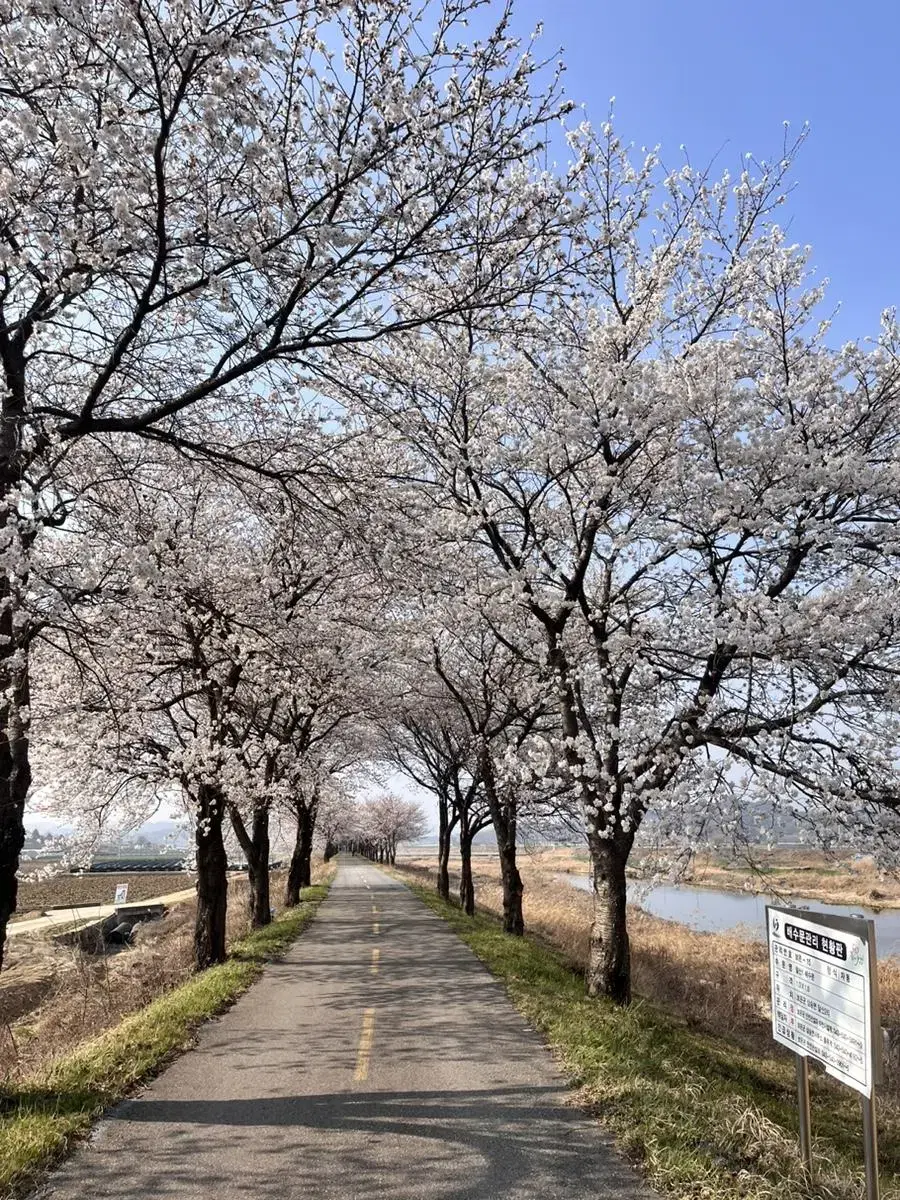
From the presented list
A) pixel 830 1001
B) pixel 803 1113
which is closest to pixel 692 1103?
pixel 803 1113

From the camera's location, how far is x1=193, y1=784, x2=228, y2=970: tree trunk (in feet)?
50.0

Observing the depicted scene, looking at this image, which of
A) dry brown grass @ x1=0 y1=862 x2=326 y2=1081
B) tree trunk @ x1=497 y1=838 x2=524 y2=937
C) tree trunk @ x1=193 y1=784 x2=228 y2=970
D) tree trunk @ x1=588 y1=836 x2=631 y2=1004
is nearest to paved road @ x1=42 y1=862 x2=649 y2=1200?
tree trunk @ x1=588 y1=836 x2=631 y2=1004

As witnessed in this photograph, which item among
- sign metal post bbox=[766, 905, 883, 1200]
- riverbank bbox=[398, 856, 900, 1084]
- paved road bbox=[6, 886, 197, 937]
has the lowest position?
paved road bbox=[6, 886, 197, 937]

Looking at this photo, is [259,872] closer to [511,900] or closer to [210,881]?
[210,881]

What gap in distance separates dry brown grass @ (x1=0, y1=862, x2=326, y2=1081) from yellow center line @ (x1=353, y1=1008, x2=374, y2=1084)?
3259mm

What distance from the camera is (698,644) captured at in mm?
11484

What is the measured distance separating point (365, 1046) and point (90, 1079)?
2976 millimetres

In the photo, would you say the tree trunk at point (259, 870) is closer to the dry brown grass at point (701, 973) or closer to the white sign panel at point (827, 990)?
the dry brown grass at point (701, 973)

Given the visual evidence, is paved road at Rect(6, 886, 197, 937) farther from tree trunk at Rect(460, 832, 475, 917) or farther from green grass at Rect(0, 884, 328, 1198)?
green grass at Rect(0, 884, 328, 1198)

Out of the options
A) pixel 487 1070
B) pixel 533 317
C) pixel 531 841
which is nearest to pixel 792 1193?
pixel 487 1070

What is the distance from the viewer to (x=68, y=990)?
15.2 m

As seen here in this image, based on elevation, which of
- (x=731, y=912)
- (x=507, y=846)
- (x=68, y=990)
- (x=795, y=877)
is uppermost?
(x=507, y=846)

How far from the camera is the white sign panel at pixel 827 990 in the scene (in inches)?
179

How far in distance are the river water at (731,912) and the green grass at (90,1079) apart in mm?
17791
